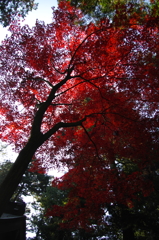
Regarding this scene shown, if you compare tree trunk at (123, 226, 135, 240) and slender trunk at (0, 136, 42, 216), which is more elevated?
slender trunk at (0, 136, 42, 216)

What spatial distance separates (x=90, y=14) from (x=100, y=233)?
13.2 metres

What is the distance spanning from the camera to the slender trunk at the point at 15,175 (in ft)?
13.1

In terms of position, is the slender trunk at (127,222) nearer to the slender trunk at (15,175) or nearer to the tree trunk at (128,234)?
the tree trunk at (128,234)

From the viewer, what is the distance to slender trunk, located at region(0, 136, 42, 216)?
3996 millimetres

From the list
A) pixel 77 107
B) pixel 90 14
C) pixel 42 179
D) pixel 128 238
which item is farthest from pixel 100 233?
pixel 42 179

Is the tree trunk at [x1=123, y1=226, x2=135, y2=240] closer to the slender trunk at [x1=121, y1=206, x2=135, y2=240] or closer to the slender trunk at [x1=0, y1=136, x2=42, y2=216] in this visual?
the slender trunk at [x1=121, y1=206, x2=135, y2=240]

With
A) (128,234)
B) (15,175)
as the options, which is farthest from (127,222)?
(15,175)

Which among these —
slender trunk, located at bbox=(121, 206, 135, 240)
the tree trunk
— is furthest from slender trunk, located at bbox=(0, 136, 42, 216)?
the tree trunk

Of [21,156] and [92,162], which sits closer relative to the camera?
[21,156]

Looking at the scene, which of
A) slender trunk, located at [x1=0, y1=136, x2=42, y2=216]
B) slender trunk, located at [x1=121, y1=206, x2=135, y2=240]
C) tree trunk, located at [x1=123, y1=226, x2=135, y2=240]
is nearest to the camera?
slender trunk, located at [x1=0, y1=136, x2=42, y2=216]

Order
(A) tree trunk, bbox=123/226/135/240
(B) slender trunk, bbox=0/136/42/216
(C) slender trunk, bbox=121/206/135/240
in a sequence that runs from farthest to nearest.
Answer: (A) tree trunk, bbox=123/226/135/240, (C) slender trunk, bbox=121/206/135/240, (B) slender trunk, bbox=0/136/42/216

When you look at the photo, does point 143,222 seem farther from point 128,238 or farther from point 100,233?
point 100,233

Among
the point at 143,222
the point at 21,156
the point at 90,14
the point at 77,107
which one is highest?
the point at 90,14

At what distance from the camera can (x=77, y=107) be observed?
1113 cm
